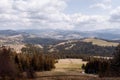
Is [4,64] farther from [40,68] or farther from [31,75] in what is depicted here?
[40,68]

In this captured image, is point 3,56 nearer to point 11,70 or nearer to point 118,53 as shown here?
point 11,70

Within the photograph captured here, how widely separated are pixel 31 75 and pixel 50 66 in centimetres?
9016

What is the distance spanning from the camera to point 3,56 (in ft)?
286

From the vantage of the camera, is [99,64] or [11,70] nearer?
[11,70]

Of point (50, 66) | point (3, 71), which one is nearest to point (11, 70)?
point (3, 71)

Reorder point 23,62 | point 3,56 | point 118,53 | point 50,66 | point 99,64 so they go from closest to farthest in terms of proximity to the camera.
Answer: point 3,56, point 118,53, point 99,64, point 23,62, point 50,66

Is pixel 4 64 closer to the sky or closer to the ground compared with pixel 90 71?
closer to the sky

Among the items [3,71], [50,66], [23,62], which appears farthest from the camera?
[50,66]

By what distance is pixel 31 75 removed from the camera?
80.9m

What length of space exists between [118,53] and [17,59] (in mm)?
64232

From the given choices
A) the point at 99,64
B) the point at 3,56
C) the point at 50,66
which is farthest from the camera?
the point at 50,66

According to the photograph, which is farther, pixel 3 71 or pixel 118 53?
pixel 118 53

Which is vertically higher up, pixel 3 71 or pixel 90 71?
pixel 3 71

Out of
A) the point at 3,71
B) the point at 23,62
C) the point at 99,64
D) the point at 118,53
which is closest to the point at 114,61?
the point at 118,53
